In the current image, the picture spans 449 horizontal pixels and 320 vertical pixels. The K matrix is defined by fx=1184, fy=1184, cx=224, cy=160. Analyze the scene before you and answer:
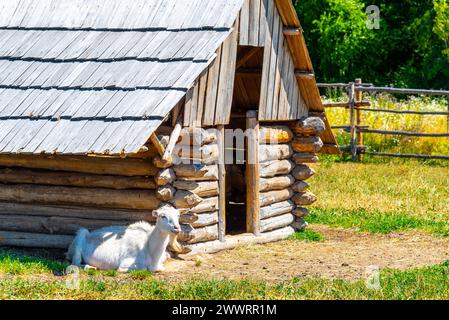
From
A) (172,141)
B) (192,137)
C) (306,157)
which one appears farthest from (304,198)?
(172,141)

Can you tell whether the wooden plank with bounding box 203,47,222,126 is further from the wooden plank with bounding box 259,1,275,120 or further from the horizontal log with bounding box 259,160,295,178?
the horizontal log with bounding box 259,160,295,178

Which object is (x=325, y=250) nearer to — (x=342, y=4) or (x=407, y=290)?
(x=407, y=290)

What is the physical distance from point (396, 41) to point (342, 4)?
263cm

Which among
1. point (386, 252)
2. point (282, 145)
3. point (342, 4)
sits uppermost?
point (342, 4)

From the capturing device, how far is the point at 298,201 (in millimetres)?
17469

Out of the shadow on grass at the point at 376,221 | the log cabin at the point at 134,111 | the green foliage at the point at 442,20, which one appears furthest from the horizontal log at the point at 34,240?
the green foliage at the point at 442,20

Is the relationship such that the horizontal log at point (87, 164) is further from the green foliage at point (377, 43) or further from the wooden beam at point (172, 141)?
the green foliage at point (377, 43)

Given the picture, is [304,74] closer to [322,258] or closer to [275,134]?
[275,134]

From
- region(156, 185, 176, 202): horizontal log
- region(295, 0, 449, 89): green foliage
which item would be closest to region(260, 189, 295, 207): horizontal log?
region(156, 185, 176, 202): horizontal log

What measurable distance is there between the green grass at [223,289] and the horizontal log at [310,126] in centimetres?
443

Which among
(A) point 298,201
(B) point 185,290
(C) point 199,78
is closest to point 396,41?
(A) point 298,201

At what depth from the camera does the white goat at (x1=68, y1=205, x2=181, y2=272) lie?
13758 mm

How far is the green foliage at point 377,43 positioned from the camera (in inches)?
1422

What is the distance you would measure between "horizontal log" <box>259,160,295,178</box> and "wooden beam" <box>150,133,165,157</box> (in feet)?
9.52
